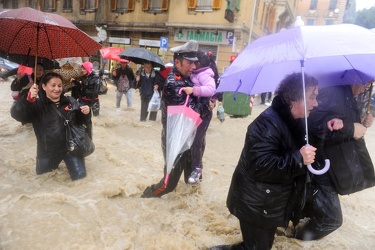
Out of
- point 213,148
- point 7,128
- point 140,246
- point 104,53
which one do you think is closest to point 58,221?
point 140,246

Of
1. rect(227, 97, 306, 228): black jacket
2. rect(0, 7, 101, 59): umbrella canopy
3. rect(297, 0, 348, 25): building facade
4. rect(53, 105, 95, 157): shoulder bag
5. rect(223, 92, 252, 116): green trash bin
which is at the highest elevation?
rect(297, 0, 348, 25): building facade

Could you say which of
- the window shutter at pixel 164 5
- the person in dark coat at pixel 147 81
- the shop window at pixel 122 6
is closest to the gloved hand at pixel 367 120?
the person in dark coat at pixel 147 81

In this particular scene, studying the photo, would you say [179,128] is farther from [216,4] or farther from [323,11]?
[323,11]

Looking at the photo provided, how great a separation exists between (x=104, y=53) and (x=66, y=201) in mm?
8511

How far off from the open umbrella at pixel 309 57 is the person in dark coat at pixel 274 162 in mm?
152

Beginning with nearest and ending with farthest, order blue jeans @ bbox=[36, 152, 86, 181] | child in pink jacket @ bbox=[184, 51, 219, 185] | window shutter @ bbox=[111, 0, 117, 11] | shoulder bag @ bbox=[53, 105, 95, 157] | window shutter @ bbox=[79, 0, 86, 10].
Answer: child in pink jacket @ bbox=[184, 51, 219, 185] < shoulder bag @ bbox=[53, 105, 95, 157] < blue jeans @ bbox=[36, 152, 86, 181] < window shutter @ bbox=[111, 0, 117, 11] < window shutter @ bbox=[79, 0, 86, 10]

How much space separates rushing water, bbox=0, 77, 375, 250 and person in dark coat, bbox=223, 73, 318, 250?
1036 millimetres

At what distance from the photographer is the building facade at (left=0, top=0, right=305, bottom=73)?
16703 millimetres

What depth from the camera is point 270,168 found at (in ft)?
6.39

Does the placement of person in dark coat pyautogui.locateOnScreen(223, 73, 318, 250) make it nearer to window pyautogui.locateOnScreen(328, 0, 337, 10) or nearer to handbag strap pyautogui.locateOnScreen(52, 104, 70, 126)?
handbag strap pyautogui.locateOnScreen(52, 104, 70, 126)

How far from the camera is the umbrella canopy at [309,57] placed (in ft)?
6.29

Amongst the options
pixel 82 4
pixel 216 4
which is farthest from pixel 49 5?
pixel 216 4

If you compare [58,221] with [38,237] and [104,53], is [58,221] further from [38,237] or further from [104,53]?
[104,53]

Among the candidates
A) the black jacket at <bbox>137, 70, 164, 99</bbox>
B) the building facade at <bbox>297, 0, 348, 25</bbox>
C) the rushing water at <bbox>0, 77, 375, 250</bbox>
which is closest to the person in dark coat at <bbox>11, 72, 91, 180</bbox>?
the rushing water at <bbox>0, 77, 375, 250</bbox>
